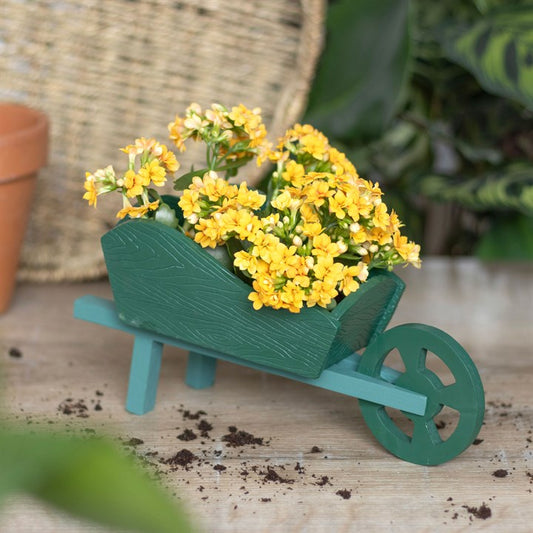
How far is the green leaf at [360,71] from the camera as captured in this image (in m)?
1.43

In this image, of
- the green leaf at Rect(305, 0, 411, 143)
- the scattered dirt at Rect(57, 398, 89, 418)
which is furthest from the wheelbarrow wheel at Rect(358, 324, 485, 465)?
the green leaf at Rect(305, 0, 411, 143)

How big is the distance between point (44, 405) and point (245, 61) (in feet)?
2.18

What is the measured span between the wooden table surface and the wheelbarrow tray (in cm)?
11

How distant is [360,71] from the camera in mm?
1478

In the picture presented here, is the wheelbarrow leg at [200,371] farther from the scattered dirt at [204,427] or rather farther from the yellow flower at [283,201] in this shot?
the yellow flower at [283,201]

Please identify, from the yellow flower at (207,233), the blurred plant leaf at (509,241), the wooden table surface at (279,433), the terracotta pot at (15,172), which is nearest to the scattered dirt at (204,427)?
the wooden table surface at (279,433)

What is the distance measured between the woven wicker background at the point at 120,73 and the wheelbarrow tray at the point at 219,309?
469mm

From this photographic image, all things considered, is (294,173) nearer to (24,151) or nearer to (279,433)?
(279,433)

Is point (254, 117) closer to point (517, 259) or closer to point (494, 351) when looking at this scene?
point (494, 351)

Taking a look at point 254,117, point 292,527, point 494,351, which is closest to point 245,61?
point 254,117

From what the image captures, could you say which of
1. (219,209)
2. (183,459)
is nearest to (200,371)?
(183,459)

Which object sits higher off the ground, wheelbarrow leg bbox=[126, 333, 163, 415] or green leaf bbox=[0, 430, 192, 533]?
green leaf bbox=[0, 430, 192, 533]

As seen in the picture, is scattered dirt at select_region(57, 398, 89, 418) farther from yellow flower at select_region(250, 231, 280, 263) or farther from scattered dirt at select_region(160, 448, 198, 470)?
yellow flower at select_region(250, 231, 280, 263)

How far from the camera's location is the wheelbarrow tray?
880 millimetres
